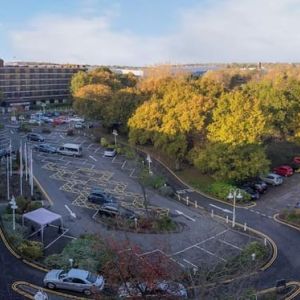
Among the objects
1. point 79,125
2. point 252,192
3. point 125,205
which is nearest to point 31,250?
point 125,205

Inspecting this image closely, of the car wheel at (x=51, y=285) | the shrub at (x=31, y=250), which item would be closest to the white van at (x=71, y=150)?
the shrub at (x=31, y=250)

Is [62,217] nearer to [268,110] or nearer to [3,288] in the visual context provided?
[3,288]

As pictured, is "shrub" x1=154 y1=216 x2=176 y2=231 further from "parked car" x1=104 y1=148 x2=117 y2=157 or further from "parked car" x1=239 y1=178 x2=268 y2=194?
"parked car" x1=104 y1=148 x2=117 y2=157

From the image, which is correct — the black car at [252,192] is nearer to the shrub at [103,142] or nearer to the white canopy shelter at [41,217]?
the white canopy shelter at [41,217]

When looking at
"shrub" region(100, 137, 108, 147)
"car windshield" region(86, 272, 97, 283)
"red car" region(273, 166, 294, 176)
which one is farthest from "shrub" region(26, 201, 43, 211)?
"red car" region(273, 166, 294, 176)

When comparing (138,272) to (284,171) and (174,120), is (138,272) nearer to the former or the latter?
(174,120)
